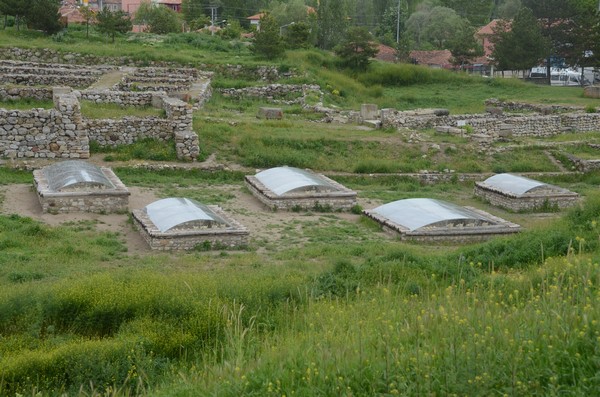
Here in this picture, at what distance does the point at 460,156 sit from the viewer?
25.6 metres

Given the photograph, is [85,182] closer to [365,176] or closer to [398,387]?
[365,176]

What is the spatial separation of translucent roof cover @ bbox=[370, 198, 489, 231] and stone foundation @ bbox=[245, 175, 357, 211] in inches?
41.1

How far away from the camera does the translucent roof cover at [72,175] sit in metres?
18.1

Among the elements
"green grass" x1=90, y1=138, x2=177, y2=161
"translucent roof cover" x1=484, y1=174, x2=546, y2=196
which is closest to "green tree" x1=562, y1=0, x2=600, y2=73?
"translucent roof cover" x1=484, y1=174, x2=546, y2=196

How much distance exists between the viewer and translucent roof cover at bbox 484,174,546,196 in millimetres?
20781

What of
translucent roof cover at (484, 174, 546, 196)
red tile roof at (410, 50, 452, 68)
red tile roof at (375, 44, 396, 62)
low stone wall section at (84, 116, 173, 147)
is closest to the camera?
translucent roof cover at (484, 174, 546, 196)

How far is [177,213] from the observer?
16.4 meters

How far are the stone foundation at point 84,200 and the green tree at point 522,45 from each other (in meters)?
32.7

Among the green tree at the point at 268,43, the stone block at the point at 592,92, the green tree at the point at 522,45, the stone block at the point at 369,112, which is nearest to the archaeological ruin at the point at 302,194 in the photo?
the stone block at the point at 369,112

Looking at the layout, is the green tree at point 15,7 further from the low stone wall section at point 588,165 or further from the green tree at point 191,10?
the green tree at point 191,10

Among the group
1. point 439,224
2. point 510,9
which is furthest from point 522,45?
point 439,224

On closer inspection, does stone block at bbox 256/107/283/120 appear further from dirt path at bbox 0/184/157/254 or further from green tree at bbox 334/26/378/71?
green tree at bbox 334/26/378/71

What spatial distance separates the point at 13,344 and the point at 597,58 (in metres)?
41.3

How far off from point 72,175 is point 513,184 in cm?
1038
